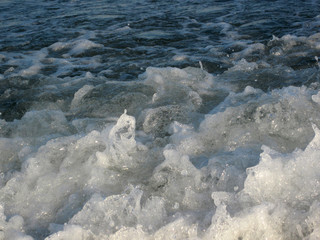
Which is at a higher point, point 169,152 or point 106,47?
point 169,152

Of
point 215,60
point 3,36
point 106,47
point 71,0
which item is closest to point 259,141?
point 215,60

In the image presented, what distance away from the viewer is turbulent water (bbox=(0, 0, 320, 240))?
236cm

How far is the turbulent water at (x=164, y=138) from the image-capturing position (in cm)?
236

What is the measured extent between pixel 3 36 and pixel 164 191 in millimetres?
6305

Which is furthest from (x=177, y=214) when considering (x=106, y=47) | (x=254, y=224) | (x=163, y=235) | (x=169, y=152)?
(x=106, y=47)

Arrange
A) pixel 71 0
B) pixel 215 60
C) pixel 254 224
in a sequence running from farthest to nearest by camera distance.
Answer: pixel 71 0 < pixel 215 60 < pixel 254 224

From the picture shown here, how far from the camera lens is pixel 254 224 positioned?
222cm

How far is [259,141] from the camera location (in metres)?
3.11

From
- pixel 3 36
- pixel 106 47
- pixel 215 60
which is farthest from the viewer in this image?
pixel 3 36

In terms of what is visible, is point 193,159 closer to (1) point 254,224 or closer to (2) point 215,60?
(1) point 254,224

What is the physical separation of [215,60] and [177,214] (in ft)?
11.8

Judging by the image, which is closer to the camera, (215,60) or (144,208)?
(144,208)

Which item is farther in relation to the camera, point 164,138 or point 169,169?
point 164,138

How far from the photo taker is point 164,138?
11.0ft
